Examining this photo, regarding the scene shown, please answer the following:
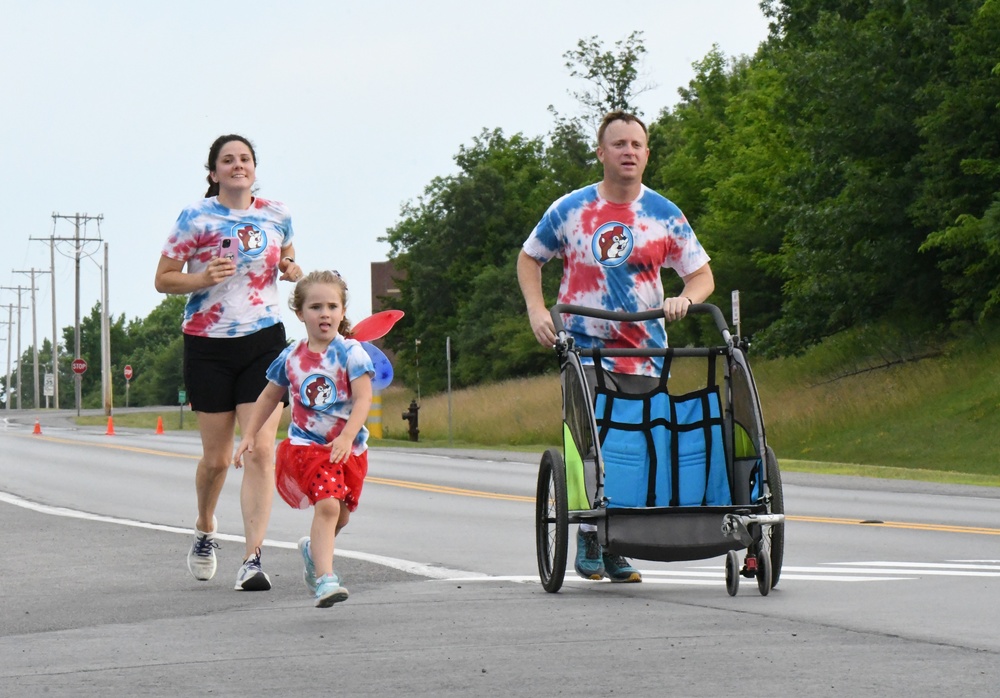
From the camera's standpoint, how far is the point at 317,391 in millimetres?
7535

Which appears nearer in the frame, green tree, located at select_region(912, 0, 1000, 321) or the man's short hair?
the man's short hair

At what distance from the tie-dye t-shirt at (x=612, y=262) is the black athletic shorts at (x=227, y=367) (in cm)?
158

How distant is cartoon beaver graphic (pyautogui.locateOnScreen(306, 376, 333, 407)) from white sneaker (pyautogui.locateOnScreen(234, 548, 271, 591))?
1.13m

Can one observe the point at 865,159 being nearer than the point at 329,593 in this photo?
No

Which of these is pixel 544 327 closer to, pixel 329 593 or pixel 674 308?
pixel 674 308

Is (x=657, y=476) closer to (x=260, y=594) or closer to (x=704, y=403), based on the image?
(x=704, y=403)

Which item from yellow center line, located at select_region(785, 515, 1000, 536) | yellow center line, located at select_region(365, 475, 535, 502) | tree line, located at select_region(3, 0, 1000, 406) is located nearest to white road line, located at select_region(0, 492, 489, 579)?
yellow center line, located at select_region(365, 475, 535, 502)

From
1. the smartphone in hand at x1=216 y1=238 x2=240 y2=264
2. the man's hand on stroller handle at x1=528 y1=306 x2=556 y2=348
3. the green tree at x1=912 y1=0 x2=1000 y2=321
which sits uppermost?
the green tree at x1=912 y1=0 x2=1000 y2=321

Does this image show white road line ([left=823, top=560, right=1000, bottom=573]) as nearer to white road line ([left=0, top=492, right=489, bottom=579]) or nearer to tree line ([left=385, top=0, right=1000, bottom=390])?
white road line ([left=0, top=492, right=489, bottom=579])

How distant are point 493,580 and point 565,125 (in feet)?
232

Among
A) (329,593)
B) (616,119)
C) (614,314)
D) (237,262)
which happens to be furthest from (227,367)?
(616,119)

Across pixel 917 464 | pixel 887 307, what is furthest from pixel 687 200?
pixel 917 464

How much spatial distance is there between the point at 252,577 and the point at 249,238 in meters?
1.66

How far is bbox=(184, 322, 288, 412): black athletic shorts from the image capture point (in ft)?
28.5
